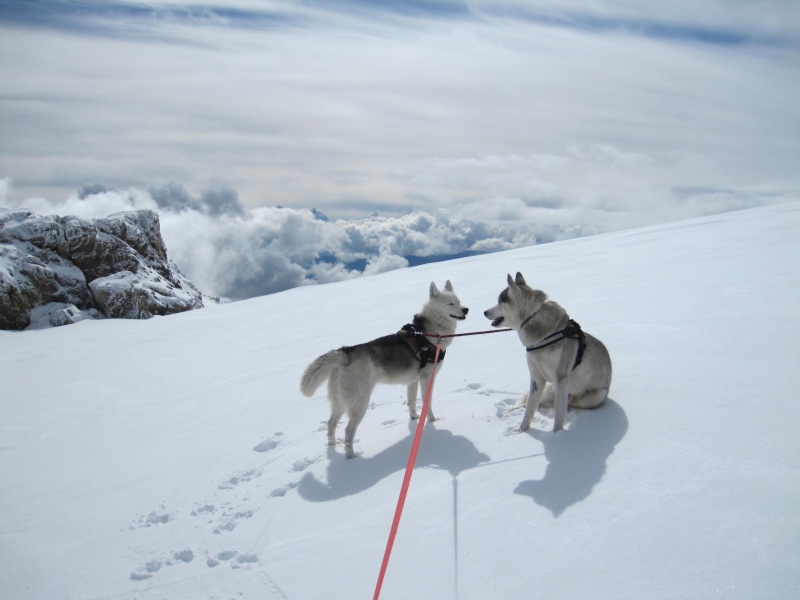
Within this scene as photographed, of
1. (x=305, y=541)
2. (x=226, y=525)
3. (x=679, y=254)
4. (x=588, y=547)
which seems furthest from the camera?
(x=679, y=254)

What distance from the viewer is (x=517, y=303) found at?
19.2 ft

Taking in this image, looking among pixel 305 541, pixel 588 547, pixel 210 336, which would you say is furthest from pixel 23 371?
pixel 588 547

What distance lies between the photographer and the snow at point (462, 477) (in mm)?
3389

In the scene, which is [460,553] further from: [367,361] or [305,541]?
[367,361]

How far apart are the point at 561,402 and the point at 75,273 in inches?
1081

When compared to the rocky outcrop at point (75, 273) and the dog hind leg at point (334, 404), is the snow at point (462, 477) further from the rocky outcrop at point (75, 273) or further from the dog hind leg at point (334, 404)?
the rocky outcrop at point (75, 273)

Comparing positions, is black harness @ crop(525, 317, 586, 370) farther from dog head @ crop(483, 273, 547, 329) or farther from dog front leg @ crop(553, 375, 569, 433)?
dog head @ crop(483, 273, 547, 329)

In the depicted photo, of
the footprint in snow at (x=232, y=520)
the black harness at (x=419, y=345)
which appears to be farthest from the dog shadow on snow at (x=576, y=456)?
the footprint in snow at (x=232, y=520)

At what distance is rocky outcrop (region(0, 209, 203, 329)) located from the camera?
75.9ft

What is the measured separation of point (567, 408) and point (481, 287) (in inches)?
329

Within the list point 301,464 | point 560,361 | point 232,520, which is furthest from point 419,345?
point 232,520

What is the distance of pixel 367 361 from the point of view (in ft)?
19.7

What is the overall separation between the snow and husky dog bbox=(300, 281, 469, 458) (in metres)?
0.45

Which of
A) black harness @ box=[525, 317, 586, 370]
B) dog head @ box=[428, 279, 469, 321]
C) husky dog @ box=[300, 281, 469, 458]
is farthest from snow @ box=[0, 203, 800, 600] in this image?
dog head @ box=[428, 279, 469, 321]
